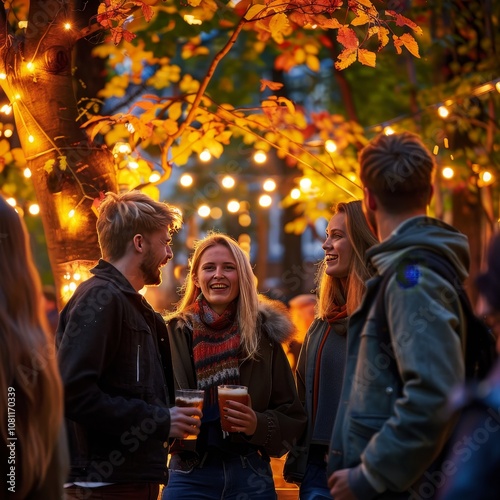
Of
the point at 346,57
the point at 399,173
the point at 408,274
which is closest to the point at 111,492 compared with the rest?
the point at 408,274

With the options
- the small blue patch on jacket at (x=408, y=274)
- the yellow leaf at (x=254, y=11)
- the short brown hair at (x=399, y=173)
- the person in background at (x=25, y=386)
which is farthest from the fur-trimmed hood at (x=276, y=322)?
the person in background at (x=25, y=386)

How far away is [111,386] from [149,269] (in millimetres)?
625

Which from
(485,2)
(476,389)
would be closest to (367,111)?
(485,2)

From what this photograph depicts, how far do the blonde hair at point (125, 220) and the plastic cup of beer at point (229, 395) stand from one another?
84 cm

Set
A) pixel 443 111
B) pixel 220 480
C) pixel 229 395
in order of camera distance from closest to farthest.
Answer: pixel 229 395
pixel 220 480
pixel 443 111

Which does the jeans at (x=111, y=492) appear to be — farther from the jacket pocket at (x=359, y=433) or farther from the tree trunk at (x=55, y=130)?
the tree trunk at (x=55, y=130)

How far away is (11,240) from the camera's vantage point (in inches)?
111

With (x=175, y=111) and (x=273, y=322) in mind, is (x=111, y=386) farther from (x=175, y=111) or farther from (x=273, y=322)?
(x=175, y=111)

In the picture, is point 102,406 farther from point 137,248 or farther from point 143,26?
point 143,26

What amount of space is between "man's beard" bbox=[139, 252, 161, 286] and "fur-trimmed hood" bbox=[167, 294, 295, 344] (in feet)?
2.31

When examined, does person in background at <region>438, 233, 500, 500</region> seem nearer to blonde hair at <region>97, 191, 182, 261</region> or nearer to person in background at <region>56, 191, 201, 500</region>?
person in background at <region>56, 191, 201, 500</region>

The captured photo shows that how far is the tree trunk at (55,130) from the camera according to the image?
5555 mm

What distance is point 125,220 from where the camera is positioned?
4434 mm

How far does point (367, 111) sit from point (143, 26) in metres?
7.65
